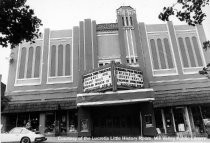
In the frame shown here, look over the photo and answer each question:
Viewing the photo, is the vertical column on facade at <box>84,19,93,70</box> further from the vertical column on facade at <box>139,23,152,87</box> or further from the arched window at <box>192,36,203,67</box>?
the arched window at <box>192,36,203,67</box>

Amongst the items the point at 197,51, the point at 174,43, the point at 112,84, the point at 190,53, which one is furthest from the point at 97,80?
the point at 197,51

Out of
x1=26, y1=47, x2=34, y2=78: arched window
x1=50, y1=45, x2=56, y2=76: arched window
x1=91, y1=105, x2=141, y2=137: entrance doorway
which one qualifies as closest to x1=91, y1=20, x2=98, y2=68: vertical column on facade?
x1=50, y1=45, x2=56, y2=76: arched window

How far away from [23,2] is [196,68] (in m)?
21.2

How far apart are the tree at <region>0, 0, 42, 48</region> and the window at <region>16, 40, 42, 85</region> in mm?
15043

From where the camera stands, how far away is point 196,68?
2416cm

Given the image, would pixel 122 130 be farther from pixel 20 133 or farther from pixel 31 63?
pixel 31 63

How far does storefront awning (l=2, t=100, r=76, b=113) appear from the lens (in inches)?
829

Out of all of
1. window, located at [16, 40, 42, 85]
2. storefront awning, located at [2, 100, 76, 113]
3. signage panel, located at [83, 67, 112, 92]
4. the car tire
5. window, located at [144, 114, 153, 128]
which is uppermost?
window, located at [16, 40, 42, 85]

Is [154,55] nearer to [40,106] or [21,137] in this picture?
[40,106]

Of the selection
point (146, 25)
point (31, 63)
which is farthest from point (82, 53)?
point (146, 25)

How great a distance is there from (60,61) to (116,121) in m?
9.79

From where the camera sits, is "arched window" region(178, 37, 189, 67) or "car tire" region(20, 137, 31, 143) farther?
"arched window" region(178, 37, 189, 67)

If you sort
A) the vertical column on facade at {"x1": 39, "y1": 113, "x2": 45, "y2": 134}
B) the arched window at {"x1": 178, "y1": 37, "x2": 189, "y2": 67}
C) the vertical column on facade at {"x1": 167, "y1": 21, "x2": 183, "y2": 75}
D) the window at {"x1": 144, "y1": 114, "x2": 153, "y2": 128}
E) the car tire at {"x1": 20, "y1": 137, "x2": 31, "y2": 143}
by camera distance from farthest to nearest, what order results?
the arched window at {"x1": 178, "y1": 37, "x2": 189, "y2": 67}, the vertical column on facade at {"x1": 167, "y1": 21, "x2": 183, "y2": 75}, the vertical column on facade at {"x1": 39, "y1": 113, "x2": 45, "y2": 134}, the window at {"x1": 144, "y1": 114, "x2": 153, "y2": 128}, the car tire at {"x1": 20, "y1": 137, "x2": 31, "y2": 143}

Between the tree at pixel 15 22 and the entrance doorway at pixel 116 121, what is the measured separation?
14157 millimetres
